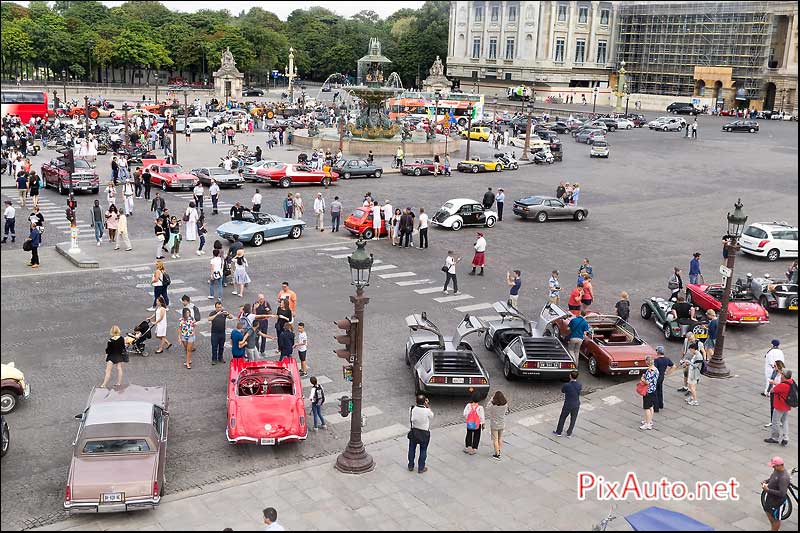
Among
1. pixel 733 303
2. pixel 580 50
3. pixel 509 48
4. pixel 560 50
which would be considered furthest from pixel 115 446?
pixel 580 50

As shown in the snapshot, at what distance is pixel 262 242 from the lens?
3173 centimetres

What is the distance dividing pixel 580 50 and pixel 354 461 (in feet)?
376

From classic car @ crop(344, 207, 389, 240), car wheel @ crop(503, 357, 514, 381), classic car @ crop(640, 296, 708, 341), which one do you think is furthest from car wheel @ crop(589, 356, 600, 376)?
classic car @ crop(344, 207, 389, 240)

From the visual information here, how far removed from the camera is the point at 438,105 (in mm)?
90438

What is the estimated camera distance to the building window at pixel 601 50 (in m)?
122

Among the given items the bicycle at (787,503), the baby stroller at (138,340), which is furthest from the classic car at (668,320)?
the baby stroller at (138,340)

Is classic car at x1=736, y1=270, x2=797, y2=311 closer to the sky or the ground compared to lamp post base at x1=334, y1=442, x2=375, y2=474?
closer to the sky

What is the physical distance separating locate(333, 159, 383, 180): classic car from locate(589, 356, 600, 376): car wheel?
97.6 feet

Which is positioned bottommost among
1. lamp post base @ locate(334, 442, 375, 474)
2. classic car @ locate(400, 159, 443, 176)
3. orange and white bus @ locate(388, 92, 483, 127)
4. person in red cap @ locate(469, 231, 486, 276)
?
lamp post base @ locate(334, 442, 375, 474)

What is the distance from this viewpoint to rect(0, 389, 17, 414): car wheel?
53.9 feet

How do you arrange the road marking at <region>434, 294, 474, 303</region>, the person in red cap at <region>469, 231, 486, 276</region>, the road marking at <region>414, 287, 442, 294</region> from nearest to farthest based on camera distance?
1. the road marking at <region>434, 294, 474, 303</region>
2. the road marking at <region>414, 287, 442, 294</region>
3. the person in red cap at <region>469, 231, 486, 276</region>

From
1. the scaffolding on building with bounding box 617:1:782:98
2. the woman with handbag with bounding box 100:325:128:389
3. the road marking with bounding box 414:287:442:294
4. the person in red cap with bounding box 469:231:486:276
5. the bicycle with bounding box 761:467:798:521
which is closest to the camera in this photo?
the bicycle with bounding box 761:467:798:521

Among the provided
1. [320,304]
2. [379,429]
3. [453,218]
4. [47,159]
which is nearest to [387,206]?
[453,218]

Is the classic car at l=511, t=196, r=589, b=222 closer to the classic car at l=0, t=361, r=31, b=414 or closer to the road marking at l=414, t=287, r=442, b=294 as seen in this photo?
the road marking at l=414, t=287, r=442, b=294
